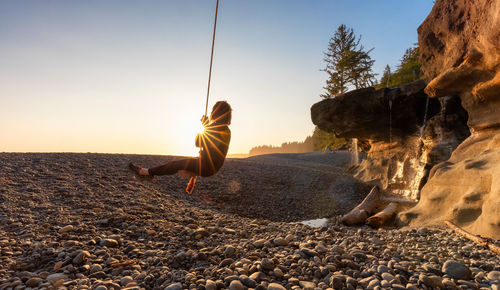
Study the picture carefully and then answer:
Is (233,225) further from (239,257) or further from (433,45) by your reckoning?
(433,45)

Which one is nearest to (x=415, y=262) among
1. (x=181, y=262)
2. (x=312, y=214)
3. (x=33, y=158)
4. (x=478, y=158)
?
(x=181, y=262)

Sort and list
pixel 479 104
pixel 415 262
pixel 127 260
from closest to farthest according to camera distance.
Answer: pixel 415 262
pixel 127 260
pixel 479 104

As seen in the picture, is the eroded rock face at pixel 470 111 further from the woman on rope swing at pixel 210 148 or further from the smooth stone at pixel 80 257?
the smooth stone at pixel 80 257

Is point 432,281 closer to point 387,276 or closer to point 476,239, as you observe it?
point 387,276

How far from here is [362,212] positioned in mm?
7312

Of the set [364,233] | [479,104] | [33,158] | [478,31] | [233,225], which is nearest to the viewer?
[364,233]

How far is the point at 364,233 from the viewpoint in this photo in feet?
16.4

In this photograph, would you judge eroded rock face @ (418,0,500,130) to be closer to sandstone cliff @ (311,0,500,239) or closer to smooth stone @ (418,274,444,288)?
sandstone cliff @ (311,0,500,239)

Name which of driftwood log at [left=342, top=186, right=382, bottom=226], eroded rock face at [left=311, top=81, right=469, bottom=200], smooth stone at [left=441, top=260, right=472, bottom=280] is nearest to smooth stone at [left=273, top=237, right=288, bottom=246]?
smooth stone at [left=441, top=260, right=472, bottom=280]

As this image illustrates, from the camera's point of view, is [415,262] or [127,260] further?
[127,260]

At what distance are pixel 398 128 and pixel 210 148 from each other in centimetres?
1268

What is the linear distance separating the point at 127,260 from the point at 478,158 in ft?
25.3

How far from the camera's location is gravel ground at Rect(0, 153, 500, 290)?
2654 millimetres

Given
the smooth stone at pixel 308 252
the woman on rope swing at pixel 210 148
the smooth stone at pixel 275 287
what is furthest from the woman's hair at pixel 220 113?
the smooth stone at pixel 275 287
